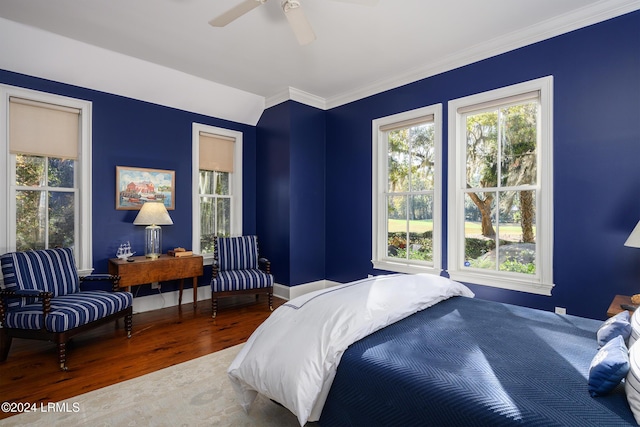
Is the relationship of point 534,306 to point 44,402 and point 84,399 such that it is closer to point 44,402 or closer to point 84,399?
point 84,399

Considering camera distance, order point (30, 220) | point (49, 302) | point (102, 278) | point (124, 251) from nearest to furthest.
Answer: point (49, 302)
point (102, 278)
point (30, 220)
point (124, 251)

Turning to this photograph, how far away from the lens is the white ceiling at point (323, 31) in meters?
2.75

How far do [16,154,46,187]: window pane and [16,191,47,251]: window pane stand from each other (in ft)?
0.35

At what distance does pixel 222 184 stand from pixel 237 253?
1183mm

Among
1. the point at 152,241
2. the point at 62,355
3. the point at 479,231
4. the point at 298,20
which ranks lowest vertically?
the point at 62,355

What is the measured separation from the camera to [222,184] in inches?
195

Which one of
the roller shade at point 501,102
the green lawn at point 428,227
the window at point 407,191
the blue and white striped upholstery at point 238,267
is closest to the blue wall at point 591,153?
the roller shade at point 501,102

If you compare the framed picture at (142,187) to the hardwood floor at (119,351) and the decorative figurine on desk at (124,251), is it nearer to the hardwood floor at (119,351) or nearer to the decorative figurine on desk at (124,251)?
the decorative figurine on desk at (124,251)

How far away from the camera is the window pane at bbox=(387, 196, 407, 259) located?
4.25 metres

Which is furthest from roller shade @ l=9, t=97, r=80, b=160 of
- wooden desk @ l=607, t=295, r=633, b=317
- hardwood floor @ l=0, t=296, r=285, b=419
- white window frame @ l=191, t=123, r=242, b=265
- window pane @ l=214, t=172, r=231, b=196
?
wooden desk @ l=607, t=295, r=633, b=317

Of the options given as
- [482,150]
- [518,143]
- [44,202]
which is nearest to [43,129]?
[44,202]

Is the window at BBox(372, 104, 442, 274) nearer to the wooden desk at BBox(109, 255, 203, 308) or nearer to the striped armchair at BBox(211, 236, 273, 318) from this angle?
the striped armchair at BBox(211, 236, 273, 318)

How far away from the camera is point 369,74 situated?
4.10 meters

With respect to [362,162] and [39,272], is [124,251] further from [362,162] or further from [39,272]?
[362,162]
